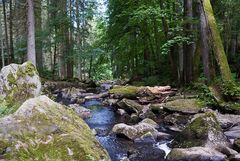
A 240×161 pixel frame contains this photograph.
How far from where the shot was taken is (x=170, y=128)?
10.6 metres

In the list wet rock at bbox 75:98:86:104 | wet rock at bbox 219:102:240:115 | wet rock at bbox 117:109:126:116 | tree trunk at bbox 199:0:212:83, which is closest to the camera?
wet rock at bbox 219:102:240:115

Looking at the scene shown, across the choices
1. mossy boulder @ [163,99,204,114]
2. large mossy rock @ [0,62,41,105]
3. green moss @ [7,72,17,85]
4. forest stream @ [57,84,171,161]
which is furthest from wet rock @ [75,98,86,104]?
green moss @ [7,72,17,85]

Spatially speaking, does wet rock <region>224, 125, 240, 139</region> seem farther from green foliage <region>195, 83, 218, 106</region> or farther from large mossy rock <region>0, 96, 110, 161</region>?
large mossy rock <region>0, 96, 110, 161</region>

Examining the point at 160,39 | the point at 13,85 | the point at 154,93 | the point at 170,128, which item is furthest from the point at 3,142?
the point at 160,39

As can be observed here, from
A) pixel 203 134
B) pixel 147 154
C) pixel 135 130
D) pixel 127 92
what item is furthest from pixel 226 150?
pixel 127 92

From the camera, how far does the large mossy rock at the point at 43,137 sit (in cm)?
456

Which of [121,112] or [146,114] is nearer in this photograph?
[146,114]

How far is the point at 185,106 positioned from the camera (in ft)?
40.3

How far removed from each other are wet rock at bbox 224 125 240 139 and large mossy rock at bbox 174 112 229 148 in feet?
3.06

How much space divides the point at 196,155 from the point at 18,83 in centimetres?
571

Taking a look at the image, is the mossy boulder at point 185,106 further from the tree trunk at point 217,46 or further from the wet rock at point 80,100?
the wet rock at point 80,100

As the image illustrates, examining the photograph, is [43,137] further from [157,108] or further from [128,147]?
[157,108]

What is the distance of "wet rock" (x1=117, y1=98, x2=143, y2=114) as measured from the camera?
13.0 metres

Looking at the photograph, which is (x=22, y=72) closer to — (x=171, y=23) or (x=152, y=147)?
(x=152, y=147)
